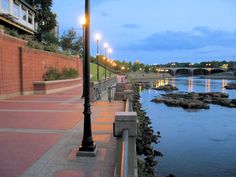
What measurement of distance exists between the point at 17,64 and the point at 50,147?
17.6 meters

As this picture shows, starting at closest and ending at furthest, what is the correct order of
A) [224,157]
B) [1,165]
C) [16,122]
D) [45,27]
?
[1,165] < [16,122] < [224,157] < [45,27]

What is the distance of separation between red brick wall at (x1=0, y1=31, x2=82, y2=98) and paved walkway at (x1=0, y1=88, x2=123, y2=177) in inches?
348

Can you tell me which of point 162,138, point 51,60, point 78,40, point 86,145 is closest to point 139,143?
point 162,138

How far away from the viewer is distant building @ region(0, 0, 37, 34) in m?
39.3

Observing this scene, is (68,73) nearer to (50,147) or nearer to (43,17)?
(43,17)

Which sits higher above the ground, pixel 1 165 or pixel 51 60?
pixel 51 60

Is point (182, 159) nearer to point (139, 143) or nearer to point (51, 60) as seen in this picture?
point (139, 143)

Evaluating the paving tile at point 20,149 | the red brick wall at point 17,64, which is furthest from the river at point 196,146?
the red brick wall at point 17,64

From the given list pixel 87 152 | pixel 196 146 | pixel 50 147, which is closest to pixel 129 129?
pixel 87 152

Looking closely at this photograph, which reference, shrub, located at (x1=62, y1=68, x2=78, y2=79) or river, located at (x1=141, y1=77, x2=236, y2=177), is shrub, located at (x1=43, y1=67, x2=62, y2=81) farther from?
river, located at (x1=141, y1=77, x2=236, y2=177)

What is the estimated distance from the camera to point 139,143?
54.5 ft

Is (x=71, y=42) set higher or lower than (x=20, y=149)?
higher

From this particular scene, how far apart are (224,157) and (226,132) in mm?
7937

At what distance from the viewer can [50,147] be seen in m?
9.06
